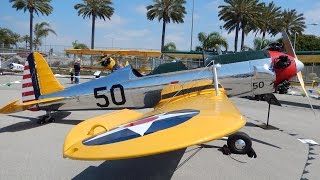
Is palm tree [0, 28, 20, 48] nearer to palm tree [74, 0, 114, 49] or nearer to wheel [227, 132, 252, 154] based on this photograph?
palm tree [74, 0, 114, 49]

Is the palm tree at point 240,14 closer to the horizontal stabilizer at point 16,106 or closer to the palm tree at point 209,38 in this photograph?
the palm tree at point 209,38

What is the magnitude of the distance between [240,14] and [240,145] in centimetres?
4290

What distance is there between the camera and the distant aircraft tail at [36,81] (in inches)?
315

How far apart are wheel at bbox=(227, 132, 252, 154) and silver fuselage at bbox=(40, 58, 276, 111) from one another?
168 centimetres

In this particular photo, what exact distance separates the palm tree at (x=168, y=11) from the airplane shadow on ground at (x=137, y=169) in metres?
44.8

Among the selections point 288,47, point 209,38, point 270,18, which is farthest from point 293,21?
point 288,47

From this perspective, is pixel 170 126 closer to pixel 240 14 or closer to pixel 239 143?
pixel 239 143

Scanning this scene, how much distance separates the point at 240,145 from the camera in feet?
19.2

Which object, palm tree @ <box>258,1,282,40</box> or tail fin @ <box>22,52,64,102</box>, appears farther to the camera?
palm tree @ <box>258,1,282,40</box>

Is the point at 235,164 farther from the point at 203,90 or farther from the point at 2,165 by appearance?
the point at 2,165

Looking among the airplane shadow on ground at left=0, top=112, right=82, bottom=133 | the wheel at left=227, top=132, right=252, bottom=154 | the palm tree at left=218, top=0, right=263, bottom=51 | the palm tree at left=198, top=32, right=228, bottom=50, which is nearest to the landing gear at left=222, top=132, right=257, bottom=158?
the wheel at left=227, top=132, right=252, bottom=154

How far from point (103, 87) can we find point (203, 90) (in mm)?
2324

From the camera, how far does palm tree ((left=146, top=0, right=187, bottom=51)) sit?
4966 centimetres

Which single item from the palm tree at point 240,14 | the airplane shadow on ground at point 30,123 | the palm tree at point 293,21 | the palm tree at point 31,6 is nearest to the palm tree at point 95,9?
the palm tree at point 31,6
